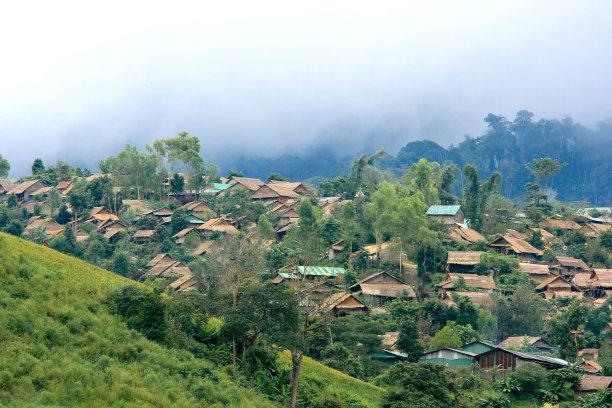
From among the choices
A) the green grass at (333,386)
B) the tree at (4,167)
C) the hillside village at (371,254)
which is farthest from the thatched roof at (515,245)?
the tree at (4,167)

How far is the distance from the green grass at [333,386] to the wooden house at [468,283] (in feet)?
73.7

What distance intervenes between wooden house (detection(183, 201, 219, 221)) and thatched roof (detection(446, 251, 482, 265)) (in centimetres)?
2558

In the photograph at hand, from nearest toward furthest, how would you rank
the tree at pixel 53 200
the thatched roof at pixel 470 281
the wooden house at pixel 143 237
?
the thatched roof at pixel 470 281
the wooden house at pixel 143 237
the tree at pixel 53 200

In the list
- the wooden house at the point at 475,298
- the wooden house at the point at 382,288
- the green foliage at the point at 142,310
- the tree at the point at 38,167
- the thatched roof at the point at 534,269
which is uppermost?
the green foliage at the point at 142,310

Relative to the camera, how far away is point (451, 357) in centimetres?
3519

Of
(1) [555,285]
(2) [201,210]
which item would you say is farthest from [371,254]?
(2) [201,210]

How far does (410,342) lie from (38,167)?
225 feet

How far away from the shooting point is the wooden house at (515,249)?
60.3 m

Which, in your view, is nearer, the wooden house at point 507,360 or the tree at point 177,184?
the wooden house at point 507,360

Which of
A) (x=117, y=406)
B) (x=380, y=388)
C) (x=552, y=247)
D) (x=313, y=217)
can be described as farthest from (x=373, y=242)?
(x=117, y=406)

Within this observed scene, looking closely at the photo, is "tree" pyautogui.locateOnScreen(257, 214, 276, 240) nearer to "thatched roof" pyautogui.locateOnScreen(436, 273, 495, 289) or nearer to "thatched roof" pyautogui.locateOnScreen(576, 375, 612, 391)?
"thatched roof" pyautogui.locateOnScreen(436, 273, 495, 289)

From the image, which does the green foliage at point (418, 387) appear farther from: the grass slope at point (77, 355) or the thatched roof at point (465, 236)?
the thatched roof at point (465, 236)

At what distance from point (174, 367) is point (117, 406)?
4.09 meters

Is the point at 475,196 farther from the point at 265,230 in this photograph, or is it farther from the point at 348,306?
the point at 348,306
